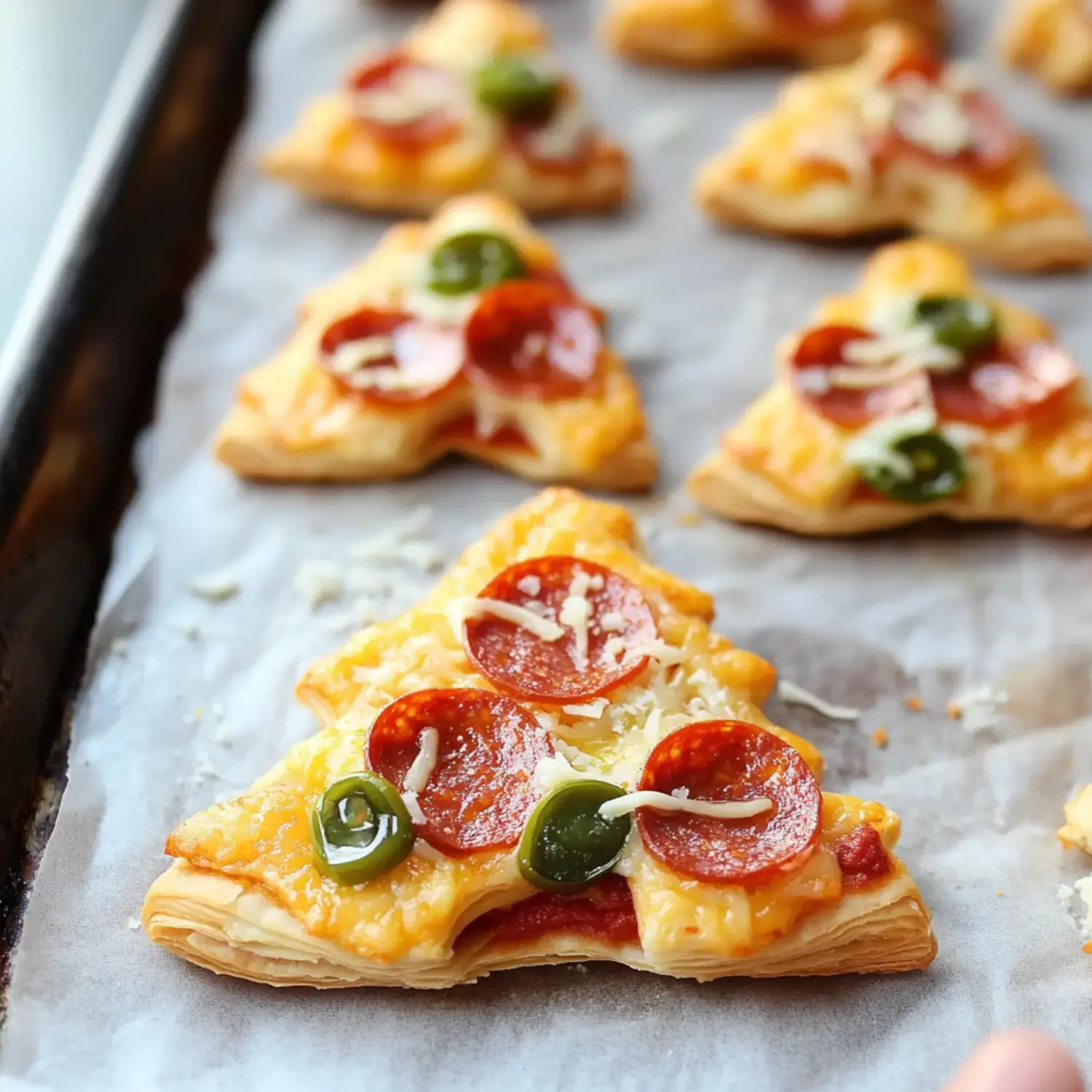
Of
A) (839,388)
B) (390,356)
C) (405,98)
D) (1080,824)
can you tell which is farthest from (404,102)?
(1080,824)

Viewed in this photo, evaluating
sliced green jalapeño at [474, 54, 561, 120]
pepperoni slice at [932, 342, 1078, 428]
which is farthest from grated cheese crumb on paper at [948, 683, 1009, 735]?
sliced green jalapeño at [474, 54, 561, 120]

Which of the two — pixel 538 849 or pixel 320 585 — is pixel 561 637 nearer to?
pixel 538 849

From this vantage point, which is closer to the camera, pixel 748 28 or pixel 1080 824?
pixel 1080 824

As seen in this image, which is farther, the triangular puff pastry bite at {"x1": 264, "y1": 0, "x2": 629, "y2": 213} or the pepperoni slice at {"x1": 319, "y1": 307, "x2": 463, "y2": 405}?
the triangular puff pastry bite at {"x1": 264, "y1": 0, "x2": 629, "y2": 213}

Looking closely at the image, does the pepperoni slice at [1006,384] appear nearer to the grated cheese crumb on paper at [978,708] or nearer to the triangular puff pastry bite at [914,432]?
the triangular puff pastry bite at [914,432]

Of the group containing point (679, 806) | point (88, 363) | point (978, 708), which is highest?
point (88, 363)

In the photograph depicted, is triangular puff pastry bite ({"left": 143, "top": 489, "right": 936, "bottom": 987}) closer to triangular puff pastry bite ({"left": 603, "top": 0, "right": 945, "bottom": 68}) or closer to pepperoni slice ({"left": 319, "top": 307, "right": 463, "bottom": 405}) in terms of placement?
pepperoni slice ({"left": 319, "top": 307, "right": 463, "bottom": 405})
